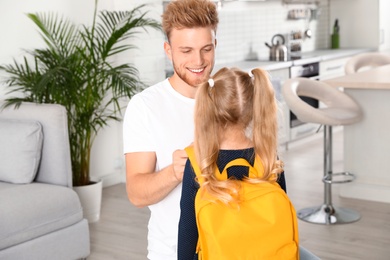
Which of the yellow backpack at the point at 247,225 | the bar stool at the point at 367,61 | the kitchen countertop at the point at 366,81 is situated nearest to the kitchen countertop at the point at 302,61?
the bar stool at the point at 367,61

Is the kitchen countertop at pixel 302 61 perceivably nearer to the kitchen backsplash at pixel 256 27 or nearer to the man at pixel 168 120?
the kitchen backsplash at pixel 256 27

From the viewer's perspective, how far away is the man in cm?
191

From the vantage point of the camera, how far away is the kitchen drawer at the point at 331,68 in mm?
7655

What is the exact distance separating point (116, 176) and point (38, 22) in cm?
168

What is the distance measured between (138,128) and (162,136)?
0.07 metres

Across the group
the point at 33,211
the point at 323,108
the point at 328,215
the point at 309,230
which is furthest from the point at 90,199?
the point at 323,108

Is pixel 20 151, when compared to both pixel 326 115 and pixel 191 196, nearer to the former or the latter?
pixel 326 115

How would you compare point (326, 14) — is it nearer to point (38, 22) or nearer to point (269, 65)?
point (269, 65)

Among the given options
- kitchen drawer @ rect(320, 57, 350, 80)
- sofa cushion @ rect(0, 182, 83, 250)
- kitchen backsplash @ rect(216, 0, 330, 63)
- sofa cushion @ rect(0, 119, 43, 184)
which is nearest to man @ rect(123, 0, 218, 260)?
sofa cushion @ rect(0, 182, 83, 250)

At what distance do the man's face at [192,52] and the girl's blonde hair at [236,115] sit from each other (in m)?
0.19

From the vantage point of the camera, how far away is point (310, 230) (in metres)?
4.59

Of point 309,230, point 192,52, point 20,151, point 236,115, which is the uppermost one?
point 192,52

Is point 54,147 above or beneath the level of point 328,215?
above

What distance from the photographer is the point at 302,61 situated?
23.7 ft
